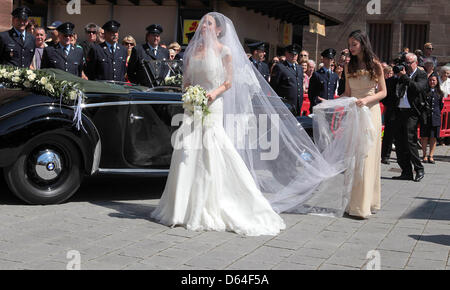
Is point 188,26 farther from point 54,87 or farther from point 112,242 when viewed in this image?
point 112,242

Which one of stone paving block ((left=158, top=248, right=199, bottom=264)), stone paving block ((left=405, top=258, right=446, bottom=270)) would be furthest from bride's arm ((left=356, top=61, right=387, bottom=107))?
stone paving block ((left=158, top=248, right=199, bottom=264))

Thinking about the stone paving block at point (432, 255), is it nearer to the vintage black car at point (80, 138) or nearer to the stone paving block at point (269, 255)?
the stone paving block at point (269, 255)

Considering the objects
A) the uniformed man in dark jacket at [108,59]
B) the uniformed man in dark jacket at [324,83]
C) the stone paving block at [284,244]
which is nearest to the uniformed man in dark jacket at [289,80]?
the uniformed man in dark jacket at [324,83]

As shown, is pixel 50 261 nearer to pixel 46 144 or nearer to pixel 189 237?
pixel 189 237

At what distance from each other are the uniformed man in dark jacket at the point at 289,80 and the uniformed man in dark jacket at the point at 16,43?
4.54m

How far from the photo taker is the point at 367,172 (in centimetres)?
704

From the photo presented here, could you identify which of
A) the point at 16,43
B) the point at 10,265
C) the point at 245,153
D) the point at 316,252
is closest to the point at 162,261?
the point at 10,265

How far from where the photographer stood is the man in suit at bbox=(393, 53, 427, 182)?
1001 centimetres

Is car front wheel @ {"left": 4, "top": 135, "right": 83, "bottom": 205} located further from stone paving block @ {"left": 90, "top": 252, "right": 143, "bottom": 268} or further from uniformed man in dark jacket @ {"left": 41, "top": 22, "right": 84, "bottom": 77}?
uniformed man in dark jacket @ {"left": 41, "top": 22, "right": 84, "bottom": 77}

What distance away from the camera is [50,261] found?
4.78 metres

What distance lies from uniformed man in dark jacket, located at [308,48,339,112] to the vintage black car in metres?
4.61

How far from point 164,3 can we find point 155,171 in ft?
42.7

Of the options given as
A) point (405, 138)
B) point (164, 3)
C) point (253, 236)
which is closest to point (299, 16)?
point (164, 3)

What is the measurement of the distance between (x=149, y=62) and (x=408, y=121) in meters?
4.40
